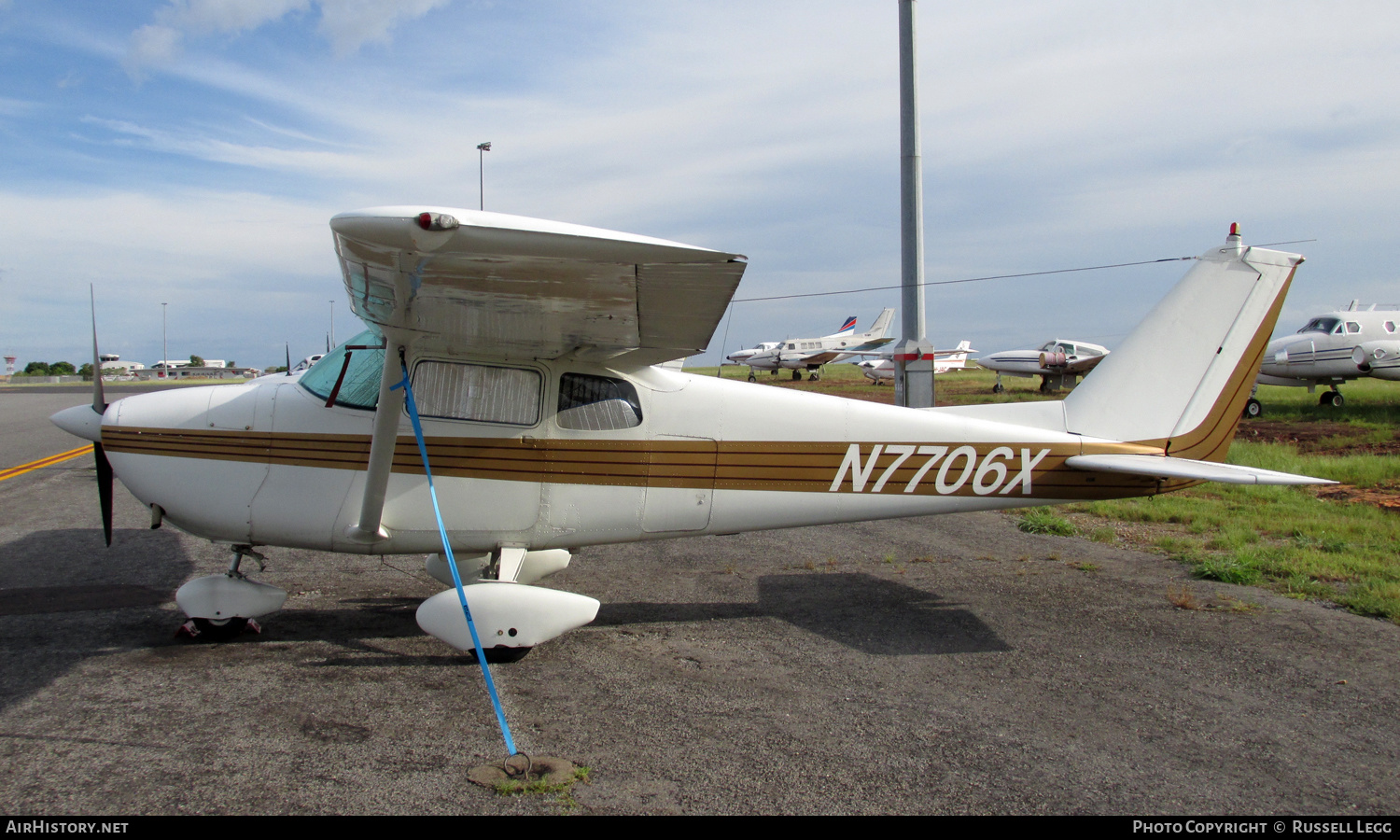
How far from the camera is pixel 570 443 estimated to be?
504cm

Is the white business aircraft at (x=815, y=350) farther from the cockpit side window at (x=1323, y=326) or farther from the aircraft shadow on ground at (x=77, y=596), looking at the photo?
the aircraft shadow on ground at (x=77, y=596)

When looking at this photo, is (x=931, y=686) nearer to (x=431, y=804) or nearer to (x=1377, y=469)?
(x=431, y=804)

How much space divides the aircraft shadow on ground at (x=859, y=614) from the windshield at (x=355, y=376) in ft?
6.89

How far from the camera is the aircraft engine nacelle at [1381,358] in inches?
734

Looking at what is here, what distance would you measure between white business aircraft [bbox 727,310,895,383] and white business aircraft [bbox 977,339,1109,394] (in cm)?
1306

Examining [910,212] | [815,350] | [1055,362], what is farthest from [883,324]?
[910,212]

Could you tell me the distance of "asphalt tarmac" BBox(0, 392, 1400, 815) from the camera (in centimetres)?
313

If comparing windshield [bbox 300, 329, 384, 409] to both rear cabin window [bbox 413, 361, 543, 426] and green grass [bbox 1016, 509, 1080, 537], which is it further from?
green grass [bbox 1016, 509, 1080, 537]

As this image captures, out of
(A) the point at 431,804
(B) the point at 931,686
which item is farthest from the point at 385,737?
(B) the point at 931,686

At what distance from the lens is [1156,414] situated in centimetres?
583

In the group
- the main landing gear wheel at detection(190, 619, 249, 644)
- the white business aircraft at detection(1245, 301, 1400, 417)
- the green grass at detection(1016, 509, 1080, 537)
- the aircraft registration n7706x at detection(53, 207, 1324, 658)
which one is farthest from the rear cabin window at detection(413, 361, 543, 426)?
the white business aircraft at detection(1245, 301, 1400, 417)

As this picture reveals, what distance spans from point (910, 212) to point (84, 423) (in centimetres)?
886

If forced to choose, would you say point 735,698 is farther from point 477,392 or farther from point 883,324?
point 883,324

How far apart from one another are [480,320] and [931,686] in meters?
3.06
